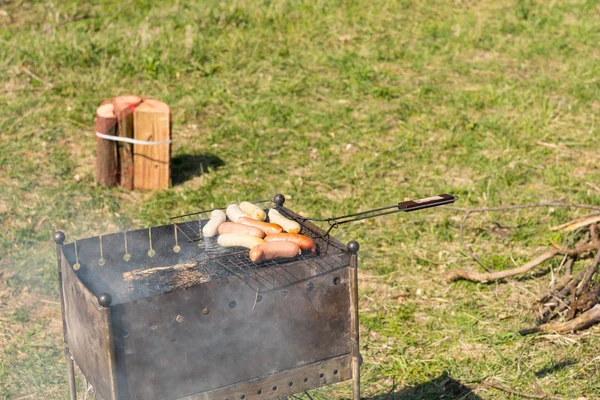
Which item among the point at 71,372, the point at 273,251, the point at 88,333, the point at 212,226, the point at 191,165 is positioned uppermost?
the point at 273,251

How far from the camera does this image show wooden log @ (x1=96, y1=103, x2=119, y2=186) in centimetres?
770

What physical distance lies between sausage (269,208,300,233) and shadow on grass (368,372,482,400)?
5.50 feet

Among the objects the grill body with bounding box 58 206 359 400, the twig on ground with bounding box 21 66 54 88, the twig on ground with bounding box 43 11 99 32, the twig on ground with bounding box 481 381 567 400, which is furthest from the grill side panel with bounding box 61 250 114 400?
the twig on ground with bounding box 43 11 99 32

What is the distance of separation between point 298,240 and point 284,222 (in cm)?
36

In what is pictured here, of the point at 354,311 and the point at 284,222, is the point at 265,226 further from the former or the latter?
the point at 354,311

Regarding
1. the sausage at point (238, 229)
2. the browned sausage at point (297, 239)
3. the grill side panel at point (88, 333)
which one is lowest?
the grill side panel at point (88, 333)

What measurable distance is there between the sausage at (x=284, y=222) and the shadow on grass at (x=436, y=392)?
1.68 metres

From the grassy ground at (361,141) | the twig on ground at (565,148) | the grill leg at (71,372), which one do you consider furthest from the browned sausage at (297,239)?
the twig on ground at (565,148)

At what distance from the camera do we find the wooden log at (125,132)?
7.69 metres

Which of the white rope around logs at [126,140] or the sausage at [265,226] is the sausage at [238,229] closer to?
the sausage at [265,226]

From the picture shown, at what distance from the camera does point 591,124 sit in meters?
9.18

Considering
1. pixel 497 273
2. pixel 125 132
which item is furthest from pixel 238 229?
pixel 125 132

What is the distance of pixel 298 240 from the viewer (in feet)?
13.2

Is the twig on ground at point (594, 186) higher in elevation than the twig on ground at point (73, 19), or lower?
lower
